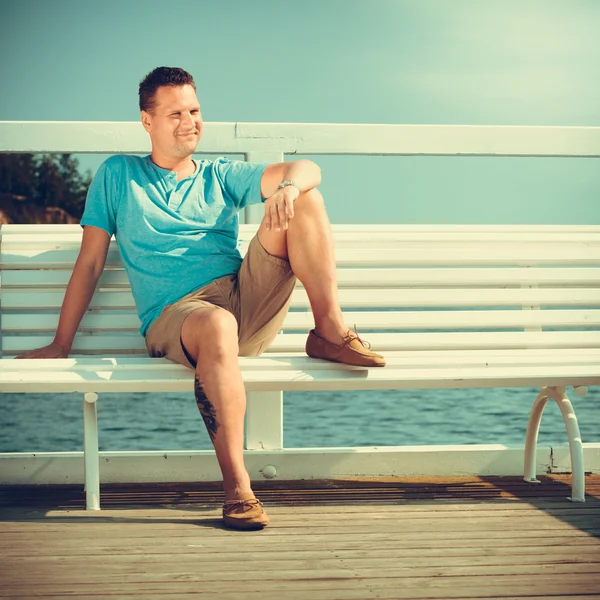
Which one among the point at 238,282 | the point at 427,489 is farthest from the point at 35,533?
the point at 427,489

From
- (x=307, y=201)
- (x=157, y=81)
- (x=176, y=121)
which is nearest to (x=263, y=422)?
(x=307, y=201)

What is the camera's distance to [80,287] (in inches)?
120

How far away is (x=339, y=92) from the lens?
184ft

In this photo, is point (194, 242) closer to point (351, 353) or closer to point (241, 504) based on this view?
point (351, 353)

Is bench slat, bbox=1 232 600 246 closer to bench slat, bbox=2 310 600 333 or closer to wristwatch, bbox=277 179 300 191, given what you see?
bench slat, bbox=2 310 600 333

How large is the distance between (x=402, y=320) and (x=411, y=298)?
0.28 ft

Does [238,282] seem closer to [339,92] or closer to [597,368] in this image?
[597,368]

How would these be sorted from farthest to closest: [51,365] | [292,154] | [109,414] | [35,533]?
[109,414] < [292,154] < [51,365] < [35,533]

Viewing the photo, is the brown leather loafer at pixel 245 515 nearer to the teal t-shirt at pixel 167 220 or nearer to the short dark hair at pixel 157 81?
the teal t-shirt at pixel 167 220

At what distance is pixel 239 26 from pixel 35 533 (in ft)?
191

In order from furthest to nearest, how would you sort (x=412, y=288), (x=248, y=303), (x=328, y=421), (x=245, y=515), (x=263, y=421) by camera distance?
(x=328, y=421)
(x=263, y=421)
(x=412, y=288)
(x=248, y=303)
(x=245, y=515)

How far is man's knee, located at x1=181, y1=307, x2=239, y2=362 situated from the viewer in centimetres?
262

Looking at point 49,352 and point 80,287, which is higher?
point 80,287

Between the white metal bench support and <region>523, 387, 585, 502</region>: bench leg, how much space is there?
2.70ft
